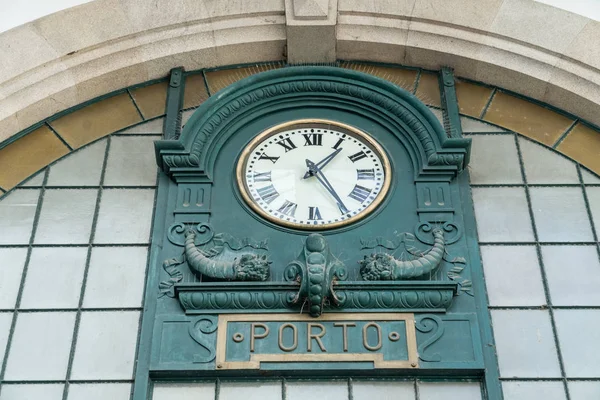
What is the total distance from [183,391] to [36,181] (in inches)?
121

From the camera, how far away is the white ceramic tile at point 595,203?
41.1ft

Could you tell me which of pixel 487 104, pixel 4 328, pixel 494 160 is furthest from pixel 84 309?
pixel 487 104

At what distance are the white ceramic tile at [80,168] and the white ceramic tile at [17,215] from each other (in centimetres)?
28

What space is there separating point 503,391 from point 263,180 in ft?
10.8

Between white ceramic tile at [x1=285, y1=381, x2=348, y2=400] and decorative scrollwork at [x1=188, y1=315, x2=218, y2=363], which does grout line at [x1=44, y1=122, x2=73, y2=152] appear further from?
white ceramic tile at [x1=285, y1=381, x2=348, y2=400]

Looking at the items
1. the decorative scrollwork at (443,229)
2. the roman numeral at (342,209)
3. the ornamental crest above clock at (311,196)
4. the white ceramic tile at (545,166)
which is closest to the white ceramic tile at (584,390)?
the ornamental crest above clock at (311,196)

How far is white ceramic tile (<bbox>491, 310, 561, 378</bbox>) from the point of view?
37.3 ft

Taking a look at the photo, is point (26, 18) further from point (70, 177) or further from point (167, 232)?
point (167, 232)

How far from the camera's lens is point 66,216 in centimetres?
1253

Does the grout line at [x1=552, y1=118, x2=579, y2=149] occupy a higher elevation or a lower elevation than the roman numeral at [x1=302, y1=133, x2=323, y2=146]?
higher

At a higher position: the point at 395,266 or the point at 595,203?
the point at 595,203

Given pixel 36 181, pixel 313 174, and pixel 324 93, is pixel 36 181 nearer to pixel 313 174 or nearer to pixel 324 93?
pixel 313 174

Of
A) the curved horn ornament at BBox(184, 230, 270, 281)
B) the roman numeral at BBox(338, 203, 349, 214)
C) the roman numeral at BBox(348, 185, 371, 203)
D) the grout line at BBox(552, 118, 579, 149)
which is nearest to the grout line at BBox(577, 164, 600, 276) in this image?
the grout line at BBox(552, 118, 579, 149)

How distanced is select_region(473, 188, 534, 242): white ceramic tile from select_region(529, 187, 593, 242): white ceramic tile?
12 cm
